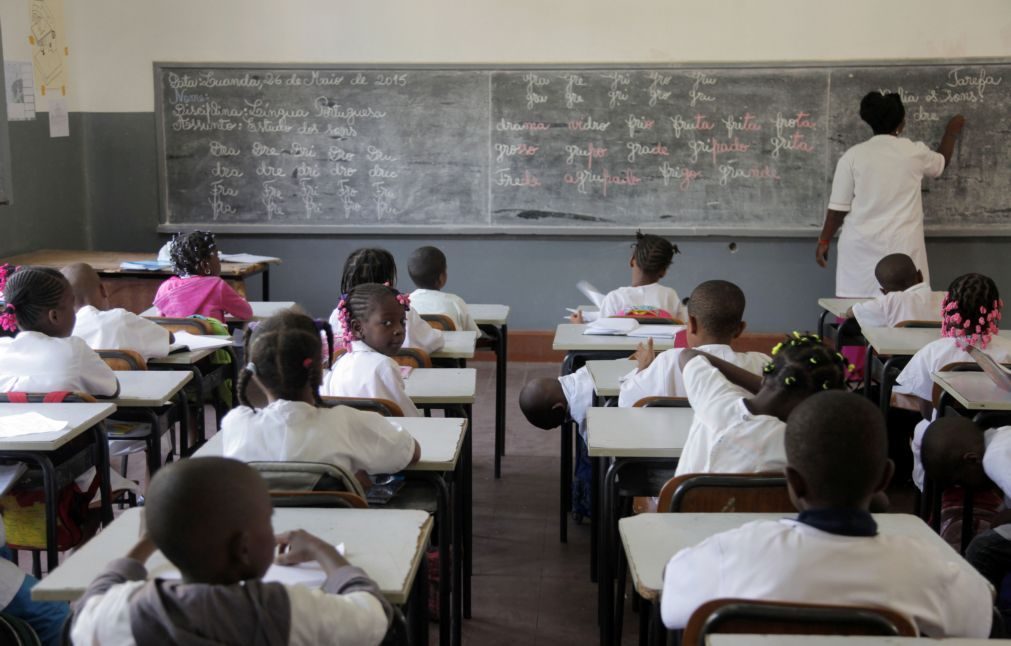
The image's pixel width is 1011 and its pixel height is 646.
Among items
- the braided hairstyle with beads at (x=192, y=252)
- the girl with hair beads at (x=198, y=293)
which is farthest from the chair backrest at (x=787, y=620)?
the braided hairstyle with beads at (x=192, y=252)

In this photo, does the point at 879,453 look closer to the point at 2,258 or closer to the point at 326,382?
the point at 326,382

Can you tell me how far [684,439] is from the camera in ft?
9.04

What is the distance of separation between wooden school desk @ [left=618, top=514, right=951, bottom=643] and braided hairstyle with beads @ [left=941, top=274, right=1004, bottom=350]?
1762 millimetres

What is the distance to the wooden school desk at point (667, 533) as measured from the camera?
1.92m

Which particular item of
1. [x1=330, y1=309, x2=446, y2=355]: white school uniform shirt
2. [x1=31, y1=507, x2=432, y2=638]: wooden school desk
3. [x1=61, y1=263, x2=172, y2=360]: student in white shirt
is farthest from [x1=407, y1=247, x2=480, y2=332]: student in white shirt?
[x1=31, y1=507, x2=432, y2=638]: wooden school desk

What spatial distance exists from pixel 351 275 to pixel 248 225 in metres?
2.75

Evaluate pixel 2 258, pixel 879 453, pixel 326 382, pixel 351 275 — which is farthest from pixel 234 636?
pixel 2 258

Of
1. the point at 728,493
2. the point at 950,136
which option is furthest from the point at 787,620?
the point at 950,136

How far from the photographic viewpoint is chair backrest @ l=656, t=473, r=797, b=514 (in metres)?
2.25

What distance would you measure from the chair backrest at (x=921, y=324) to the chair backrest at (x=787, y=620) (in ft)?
10.0

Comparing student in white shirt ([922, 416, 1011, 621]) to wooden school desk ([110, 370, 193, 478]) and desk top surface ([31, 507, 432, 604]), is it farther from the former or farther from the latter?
wooden school desk ([110, 370, 193, 478])

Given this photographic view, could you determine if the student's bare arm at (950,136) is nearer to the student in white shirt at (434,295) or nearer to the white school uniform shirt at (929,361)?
the white school uniform shirt at (929,361)

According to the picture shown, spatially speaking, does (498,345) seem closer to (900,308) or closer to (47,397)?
(900,308)

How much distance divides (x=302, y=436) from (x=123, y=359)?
1616 mm
